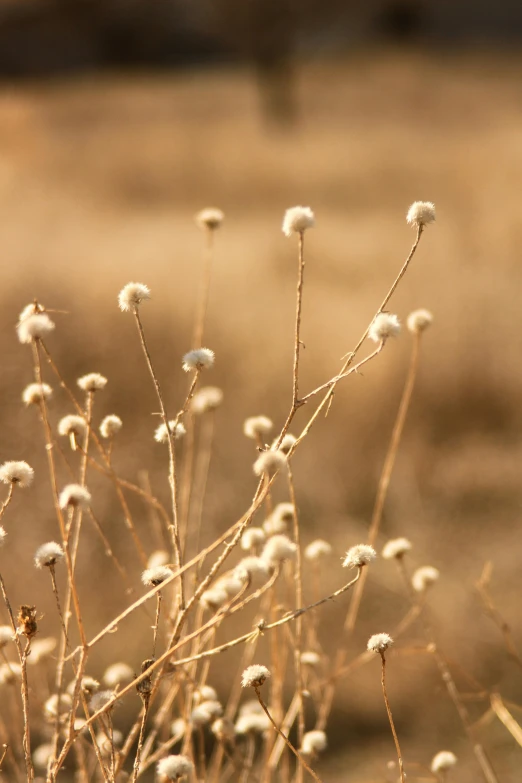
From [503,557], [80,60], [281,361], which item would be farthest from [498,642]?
[80,60]

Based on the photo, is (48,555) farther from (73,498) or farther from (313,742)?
(313,742)

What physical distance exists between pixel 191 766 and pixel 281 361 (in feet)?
3.10

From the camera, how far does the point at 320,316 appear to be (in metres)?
1.45

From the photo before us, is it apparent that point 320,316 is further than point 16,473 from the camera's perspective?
Yes

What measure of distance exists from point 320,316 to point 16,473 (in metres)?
0.99

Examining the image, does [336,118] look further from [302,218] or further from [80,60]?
[302,218]

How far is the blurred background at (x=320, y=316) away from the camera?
3.70 feet

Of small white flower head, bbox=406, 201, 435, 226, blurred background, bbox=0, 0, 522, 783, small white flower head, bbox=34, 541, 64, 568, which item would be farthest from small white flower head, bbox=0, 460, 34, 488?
blurred background, bbox=0, 0, 522, 783

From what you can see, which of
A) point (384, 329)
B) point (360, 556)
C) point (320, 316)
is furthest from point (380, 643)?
point (320, 316)

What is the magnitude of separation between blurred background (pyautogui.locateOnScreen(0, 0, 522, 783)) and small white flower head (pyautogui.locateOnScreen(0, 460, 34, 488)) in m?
0.61

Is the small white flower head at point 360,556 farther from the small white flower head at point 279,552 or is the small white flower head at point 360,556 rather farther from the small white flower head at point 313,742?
the small white flower head at point 313,742

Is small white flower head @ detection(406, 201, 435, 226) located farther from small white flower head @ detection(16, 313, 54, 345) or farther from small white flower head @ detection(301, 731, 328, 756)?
small white flower head @ detection(301, 731, 328, 756)

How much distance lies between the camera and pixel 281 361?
4.56 feet

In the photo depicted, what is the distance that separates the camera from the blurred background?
1128 mm
